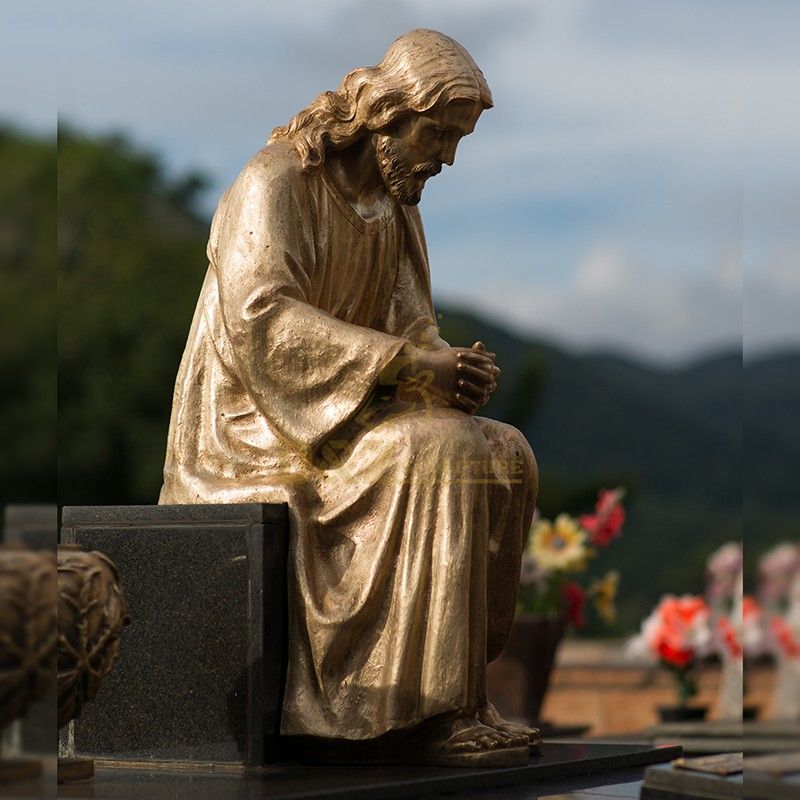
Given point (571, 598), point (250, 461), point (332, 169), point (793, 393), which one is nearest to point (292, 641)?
point (250, 461)

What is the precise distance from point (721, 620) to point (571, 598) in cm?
61

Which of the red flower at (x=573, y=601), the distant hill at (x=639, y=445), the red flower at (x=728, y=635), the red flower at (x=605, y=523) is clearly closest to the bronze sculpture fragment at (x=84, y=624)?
the red flower at (x=728, y=635)

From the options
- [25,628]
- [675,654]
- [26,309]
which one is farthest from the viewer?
[675,654]

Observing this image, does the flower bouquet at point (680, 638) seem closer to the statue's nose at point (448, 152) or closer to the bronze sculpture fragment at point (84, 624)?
the statue's nose at point (448, 152)

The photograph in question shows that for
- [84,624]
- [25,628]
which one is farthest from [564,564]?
[25,628]

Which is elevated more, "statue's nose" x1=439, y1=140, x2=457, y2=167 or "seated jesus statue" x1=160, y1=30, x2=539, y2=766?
"statue's nose" x1=439, y1=140, x2=457, y2=167

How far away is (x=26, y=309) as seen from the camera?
1747 millimetres

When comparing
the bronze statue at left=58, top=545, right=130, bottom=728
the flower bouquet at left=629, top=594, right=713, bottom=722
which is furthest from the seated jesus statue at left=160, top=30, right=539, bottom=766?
the flower bouquet at left=629, top=594, right=713, bottom=722

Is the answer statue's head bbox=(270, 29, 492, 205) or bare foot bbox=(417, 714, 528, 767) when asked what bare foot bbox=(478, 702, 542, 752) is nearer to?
bare foot bbox=(417, 714, 528, 767)

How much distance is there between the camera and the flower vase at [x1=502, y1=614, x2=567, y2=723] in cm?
647

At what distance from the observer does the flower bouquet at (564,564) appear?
22.4 ft

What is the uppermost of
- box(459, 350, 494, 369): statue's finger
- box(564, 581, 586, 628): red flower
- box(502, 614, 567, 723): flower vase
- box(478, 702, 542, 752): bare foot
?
box(459, 350, 494, 369): statue's finger

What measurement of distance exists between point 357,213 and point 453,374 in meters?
0.51

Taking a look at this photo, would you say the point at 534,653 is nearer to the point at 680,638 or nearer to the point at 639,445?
the point at 680,638
